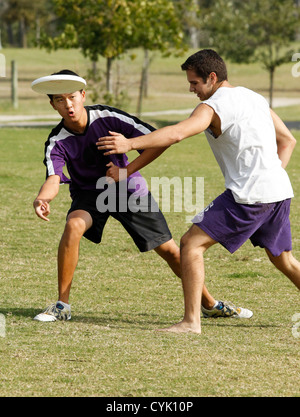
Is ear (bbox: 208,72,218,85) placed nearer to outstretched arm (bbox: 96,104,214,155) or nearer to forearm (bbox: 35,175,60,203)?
outstretched arm (bbox: 96,104,214,155)

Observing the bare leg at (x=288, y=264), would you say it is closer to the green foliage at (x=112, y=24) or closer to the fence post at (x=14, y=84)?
the green foliage at (x=112, y=24)

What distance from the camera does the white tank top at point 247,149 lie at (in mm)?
4844

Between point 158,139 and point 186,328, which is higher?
point 158,139

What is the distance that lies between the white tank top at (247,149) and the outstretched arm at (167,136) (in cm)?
15

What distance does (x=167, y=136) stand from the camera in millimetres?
4691

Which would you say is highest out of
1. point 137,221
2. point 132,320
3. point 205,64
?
point 205,64

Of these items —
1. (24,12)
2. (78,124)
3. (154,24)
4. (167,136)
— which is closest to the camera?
(167,136)

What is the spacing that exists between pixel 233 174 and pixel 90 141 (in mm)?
1128

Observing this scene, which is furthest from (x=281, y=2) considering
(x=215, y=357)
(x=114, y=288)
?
(x=215, y=357)

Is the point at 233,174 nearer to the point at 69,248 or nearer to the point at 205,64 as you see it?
the point at 205,64

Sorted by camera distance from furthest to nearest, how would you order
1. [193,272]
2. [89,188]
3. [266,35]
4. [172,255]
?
[266,35], [172,255], [89,188], [193,272]

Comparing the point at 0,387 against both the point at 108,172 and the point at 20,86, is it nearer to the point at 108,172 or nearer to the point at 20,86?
the point at 108,172

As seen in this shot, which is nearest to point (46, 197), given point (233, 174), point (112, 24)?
point (233, 174)
